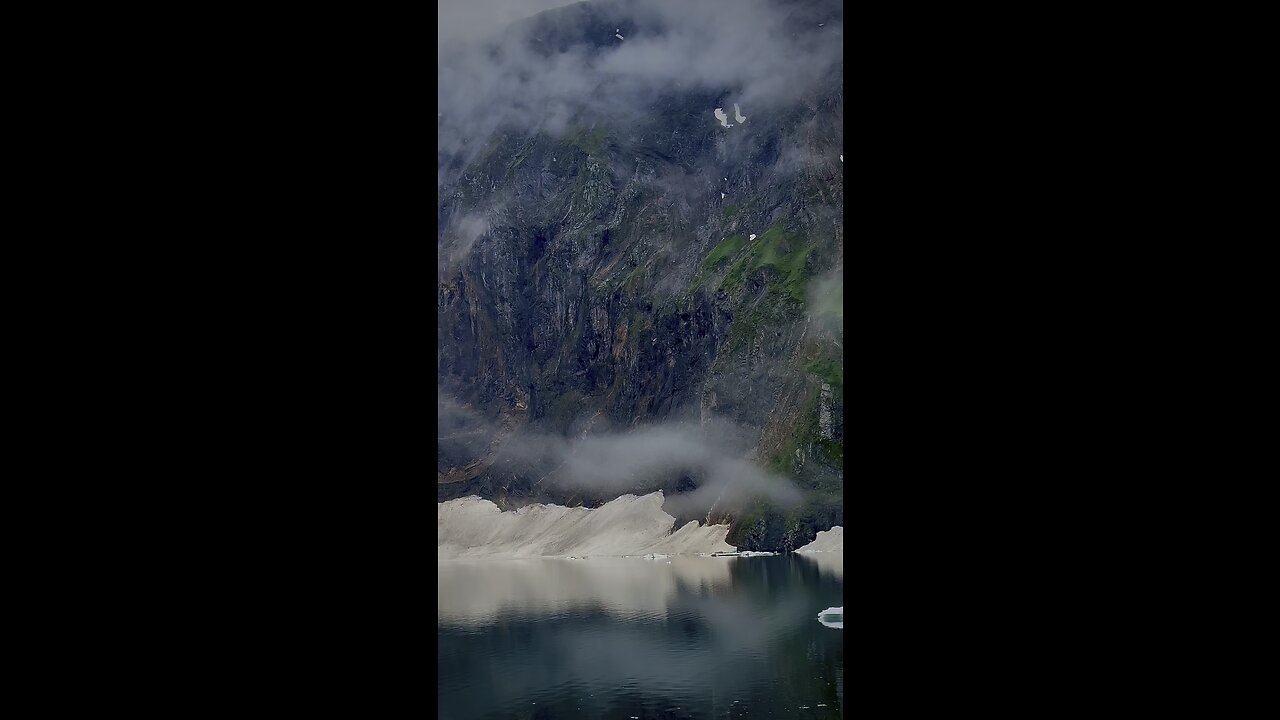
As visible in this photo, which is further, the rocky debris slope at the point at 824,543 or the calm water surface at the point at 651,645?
the rocky debris slope at the point at 824,543

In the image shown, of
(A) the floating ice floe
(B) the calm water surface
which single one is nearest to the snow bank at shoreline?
(B) the calm water surface

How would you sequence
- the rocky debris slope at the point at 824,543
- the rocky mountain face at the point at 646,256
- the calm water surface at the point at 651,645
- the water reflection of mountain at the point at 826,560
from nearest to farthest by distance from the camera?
the calm water surface at the point at 651,645 < the water reflection of mountain at the point at 826,560 < the rocky debris slope at the point at 824,543 < the rocky mountain face at the point at 646,256

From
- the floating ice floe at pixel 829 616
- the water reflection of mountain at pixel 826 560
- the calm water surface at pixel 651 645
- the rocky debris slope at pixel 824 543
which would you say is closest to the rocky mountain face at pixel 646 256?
the rocky debris slope at pixel 824 543

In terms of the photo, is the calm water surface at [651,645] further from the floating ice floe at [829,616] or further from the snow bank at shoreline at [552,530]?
the snow bank at shoreline at [552,530]

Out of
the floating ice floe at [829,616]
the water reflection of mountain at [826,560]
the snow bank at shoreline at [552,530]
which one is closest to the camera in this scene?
the floating ice floe at [829,616]

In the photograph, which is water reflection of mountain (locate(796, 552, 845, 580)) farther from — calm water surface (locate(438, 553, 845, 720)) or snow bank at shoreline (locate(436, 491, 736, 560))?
snow bank at shoreline (locate(436, 491, 736, 560))

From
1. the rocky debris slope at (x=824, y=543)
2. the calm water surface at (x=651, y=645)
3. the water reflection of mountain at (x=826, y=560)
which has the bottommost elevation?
the calm water surface at (x=651, y=645)
